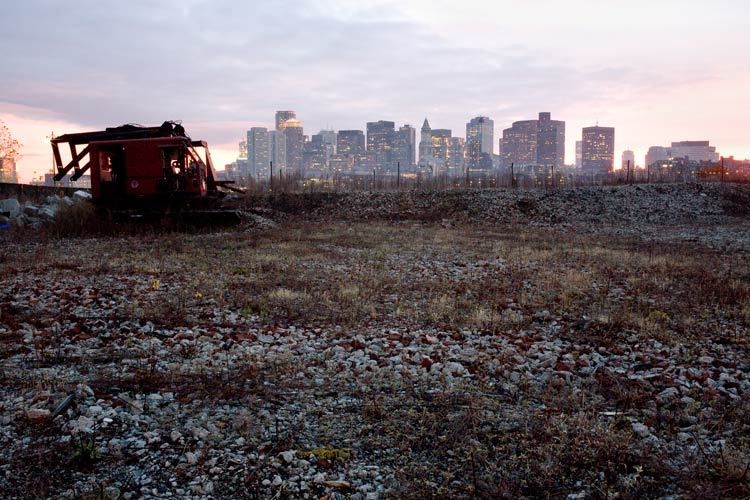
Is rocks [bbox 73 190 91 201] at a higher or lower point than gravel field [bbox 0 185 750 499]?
higher

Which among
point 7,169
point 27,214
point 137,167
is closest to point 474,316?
point 137,167

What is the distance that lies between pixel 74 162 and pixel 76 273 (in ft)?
36.6

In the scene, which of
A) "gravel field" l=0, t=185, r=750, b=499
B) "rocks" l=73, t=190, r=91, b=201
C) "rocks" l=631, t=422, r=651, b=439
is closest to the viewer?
"gravel field" l=0, t=185, r=750, b=499

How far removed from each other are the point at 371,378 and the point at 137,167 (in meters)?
18.7

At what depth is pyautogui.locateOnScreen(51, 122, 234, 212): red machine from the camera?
2098 centimetres

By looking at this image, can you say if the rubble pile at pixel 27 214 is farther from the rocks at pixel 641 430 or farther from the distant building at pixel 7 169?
the distant building at pixel 7 169

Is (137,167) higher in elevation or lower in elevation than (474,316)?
higher

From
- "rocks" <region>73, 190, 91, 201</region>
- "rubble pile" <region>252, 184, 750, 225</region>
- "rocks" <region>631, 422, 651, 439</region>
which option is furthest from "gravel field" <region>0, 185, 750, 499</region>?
"rubble pile" <region>252, 184, 750, 225</region>

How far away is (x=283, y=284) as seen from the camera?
463 inches

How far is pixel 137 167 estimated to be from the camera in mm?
21188

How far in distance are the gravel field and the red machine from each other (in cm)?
667

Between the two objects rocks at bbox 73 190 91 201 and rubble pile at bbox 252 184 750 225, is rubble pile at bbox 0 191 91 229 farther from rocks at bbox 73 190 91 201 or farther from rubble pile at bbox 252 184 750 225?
rubble pile at bbox 252 184 750 225

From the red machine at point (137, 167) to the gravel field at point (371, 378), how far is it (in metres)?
6.67

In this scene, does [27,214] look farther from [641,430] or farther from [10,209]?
[641,430]
